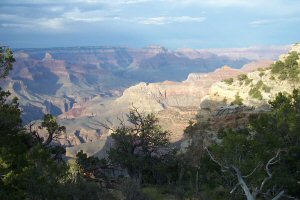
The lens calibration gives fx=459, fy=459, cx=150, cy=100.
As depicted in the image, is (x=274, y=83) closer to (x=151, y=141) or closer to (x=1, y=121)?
(x=151, y=141)

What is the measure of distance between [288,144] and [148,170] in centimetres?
1848

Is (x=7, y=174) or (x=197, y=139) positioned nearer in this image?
(x=7, y=174)

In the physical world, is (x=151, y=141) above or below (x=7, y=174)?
below

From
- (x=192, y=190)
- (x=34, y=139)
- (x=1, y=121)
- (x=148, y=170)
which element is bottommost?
(x=148, y=170)

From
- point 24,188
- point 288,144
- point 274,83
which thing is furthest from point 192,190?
point 274,83

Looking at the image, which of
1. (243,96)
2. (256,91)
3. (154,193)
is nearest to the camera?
(154,193)

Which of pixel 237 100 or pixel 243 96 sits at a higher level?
pixel 243 96

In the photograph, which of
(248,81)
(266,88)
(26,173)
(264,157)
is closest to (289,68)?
(266,88)

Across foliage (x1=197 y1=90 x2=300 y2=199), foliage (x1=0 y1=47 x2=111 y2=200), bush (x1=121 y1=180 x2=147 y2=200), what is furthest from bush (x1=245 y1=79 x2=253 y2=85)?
bush (x1=121 y1=180 x2=147 y2=200)

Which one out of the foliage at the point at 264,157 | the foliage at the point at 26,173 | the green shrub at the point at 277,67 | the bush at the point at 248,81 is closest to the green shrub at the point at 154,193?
the foliage at the point at 264,157

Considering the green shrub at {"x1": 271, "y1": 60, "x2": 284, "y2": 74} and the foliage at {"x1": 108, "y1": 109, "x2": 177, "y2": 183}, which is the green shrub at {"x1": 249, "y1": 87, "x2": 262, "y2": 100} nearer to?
the green shrub at {"x1": 271, "y1": 60, "x2": 284, "y2": 74}

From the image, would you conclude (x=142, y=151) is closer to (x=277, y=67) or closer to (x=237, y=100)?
(x=237, y=100)

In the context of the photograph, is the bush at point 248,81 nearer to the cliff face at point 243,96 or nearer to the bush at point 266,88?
the cliff face at point 243,96

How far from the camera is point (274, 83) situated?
6525 cm
